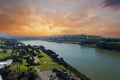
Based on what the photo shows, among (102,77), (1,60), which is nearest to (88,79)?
(102,77)

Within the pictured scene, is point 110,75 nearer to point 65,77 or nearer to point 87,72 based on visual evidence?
point 87,72

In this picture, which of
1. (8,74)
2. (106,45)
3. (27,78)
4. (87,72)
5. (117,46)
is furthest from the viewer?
(106,45)

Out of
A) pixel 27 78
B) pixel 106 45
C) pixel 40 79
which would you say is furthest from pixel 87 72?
pixel 106 45

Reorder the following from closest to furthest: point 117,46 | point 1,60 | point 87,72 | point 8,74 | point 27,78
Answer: point 27,78, point 8,74, point 87,72, point 1,60, point 117,46

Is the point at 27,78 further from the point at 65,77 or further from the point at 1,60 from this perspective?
the point at 1,60

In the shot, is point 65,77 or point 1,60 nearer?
point 65,77

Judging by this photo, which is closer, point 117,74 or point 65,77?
point 65,77

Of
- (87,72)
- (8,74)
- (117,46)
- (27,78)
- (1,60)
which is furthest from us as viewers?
(117,46)

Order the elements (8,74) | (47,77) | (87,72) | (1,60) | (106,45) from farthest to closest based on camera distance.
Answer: (106,45) < (1,60) < (87,72) < (8,74) < (47,77)
